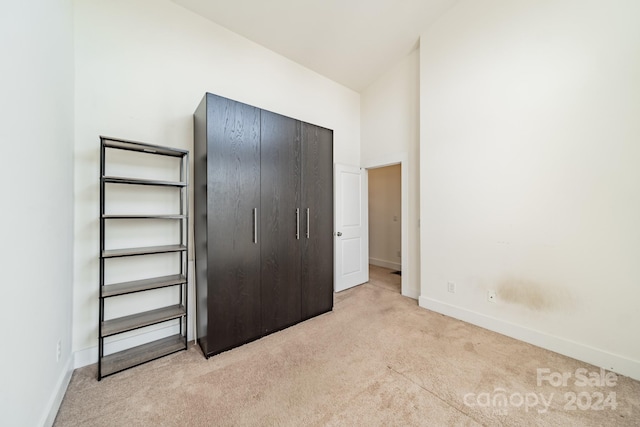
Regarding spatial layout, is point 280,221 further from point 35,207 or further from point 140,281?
point 35,207

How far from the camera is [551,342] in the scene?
2.14m

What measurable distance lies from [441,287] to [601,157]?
192cm

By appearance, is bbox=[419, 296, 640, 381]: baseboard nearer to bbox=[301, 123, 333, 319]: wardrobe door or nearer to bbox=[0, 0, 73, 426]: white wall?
bbox=[301, 123, 333, 319]: wardrobe door

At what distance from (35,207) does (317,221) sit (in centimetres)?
217

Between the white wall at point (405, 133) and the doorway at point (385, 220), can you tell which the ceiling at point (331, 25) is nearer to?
the white wall at point (405, 133)

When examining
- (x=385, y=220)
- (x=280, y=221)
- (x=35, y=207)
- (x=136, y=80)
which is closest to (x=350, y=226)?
(x=280, y=221)

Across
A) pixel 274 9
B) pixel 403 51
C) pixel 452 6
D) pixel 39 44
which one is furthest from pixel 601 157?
pixel 39 44

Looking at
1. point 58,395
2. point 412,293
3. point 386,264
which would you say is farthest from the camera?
point 386,264

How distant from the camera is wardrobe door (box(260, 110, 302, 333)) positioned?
2355mm

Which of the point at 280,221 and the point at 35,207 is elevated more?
the point at 35,207

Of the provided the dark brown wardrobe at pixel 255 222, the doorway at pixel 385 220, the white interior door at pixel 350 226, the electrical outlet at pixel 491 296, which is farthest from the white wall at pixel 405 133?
the dark brown wardrobe at pixel 255 222

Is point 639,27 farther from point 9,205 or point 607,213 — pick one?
point 9,205

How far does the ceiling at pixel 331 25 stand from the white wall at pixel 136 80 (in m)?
0.20

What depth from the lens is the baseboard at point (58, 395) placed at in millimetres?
1324
